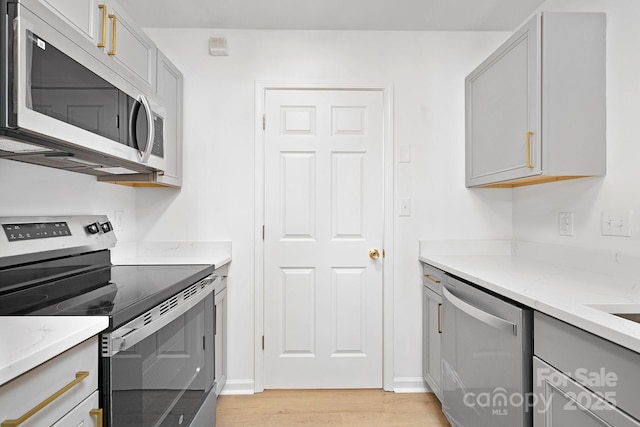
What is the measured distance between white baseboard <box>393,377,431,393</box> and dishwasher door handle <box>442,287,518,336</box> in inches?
33.1

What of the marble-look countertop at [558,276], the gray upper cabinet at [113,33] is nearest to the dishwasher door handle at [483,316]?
the marble-look countertop at [558,276]

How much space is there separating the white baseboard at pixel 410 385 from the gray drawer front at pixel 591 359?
1.34 m

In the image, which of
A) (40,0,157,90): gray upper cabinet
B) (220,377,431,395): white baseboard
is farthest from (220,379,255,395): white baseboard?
(40,0,157,90): gray upper cabinet

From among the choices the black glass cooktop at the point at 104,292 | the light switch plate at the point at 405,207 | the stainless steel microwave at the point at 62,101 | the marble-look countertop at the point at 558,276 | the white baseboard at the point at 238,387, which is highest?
the stainless steel microwave at the point at 62,101

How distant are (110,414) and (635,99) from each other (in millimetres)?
2263

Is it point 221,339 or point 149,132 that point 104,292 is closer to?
point 149,132

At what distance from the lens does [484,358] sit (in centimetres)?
151

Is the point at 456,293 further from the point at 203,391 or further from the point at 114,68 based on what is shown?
the point at 114,68

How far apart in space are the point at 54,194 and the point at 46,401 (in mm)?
1198

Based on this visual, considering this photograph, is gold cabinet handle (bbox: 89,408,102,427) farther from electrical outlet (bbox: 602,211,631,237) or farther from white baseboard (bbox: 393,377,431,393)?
electrical outlet (bbox: 602,211,631,237)

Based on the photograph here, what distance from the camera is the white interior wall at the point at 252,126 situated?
2.41 m

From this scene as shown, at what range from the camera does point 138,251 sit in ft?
7.81

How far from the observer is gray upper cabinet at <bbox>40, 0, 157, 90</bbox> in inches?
51.0

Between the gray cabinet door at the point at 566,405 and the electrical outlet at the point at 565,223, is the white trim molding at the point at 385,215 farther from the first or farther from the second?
the gray cabinet door at the point at 566,405
